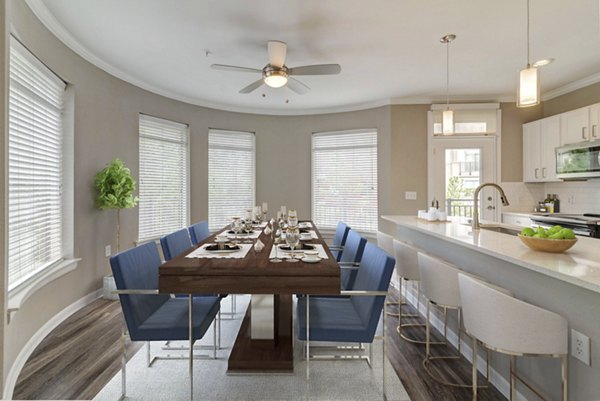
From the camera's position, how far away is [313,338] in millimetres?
1839

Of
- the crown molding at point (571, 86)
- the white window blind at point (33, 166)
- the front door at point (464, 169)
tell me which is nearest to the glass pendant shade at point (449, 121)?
the front door at point (464, 169)

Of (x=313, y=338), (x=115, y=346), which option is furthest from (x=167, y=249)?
(x=313, y=338)

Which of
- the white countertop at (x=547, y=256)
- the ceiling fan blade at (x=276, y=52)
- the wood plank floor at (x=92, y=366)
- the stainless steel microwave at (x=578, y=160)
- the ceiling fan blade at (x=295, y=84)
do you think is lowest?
the wood plank floor at (x=92, y=366)

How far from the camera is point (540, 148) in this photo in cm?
471

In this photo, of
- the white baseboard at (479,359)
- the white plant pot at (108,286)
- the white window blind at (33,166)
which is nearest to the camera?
the white baseboard at (479,359)

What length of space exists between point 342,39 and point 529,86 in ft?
5.61

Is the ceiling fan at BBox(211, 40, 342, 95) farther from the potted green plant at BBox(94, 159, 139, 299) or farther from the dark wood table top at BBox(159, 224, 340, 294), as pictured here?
the dark wood table top at BBox(159, 224, 340, 294)

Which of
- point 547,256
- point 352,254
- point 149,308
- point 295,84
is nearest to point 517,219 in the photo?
point 352,254

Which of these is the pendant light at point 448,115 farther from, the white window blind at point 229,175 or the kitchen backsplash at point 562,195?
the white window blind at point 229,175

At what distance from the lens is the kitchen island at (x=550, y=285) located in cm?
140

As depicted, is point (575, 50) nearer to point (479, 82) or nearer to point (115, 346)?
point (479, 82)

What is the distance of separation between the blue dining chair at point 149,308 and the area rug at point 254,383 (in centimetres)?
15

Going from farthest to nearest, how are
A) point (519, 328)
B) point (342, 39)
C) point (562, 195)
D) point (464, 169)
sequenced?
point (464, 169)
point (562, 195)
point (342, 39)
point (519, 328)

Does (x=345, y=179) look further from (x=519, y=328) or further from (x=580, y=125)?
(x=519, y=328)
